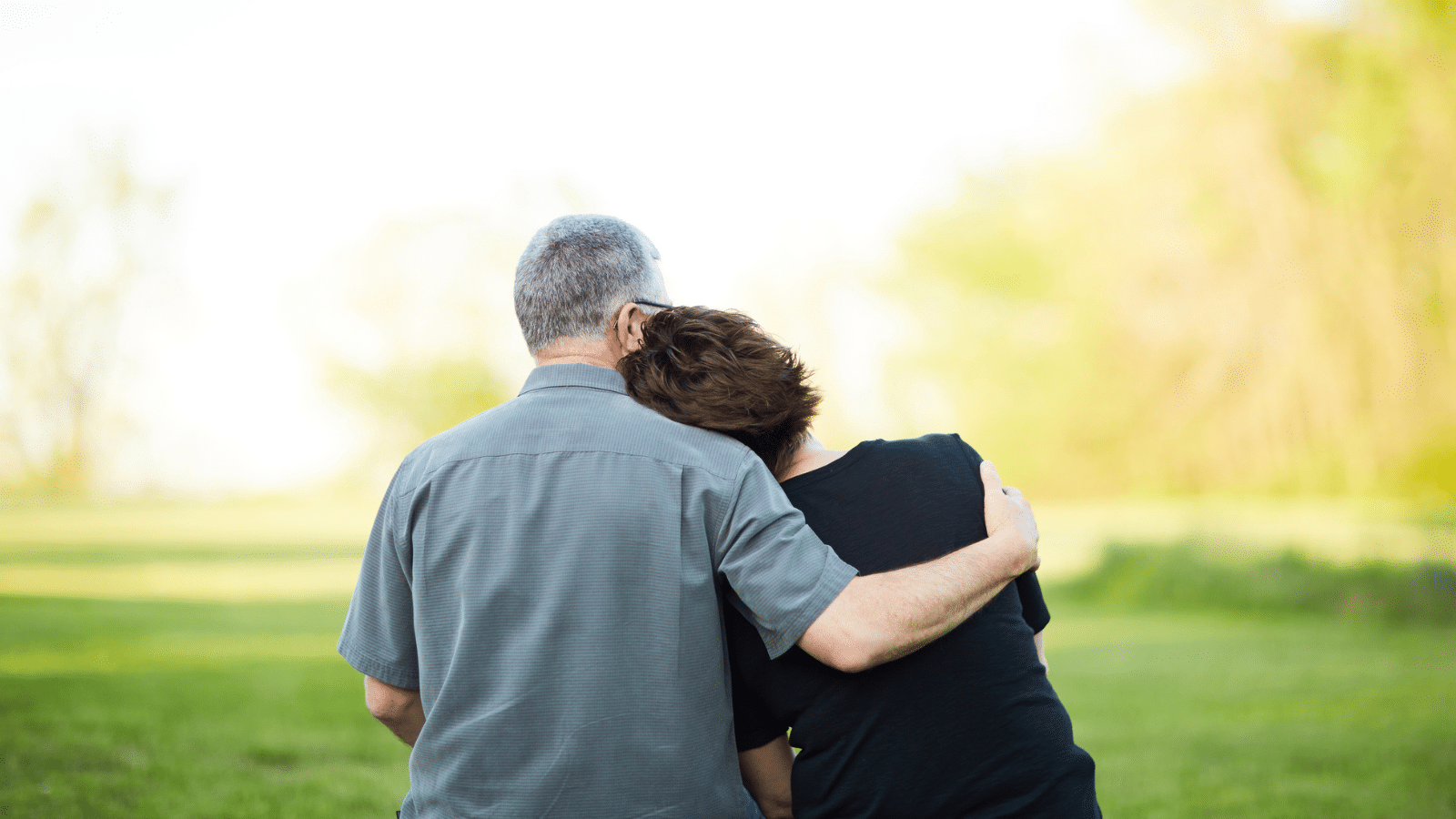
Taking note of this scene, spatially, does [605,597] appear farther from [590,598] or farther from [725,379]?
[725,379]

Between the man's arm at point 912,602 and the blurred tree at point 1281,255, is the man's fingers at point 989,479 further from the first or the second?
the blurred tree at point 1281,255

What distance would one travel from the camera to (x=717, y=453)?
179cm

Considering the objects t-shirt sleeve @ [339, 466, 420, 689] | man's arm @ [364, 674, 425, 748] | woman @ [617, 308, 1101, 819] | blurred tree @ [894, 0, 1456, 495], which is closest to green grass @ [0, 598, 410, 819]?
man's arm @ [364, 674, 425, 748]

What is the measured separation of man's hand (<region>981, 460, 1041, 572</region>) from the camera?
6.03ft

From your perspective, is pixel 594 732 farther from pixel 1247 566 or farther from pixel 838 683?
pixel 1247 566

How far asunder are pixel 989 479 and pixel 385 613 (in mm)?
1110

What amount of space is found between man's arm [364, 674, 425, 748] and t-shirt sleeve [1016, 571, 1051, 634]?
1.16 m

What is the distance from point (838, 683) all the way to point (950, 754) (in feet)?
0.69

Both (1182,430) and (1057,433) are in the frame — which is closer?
(1182,430)

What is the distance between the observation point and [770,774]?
197 cm

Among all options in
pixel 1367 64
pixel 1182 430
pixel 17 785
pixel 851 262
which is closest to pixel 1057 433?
pixel 1182 430

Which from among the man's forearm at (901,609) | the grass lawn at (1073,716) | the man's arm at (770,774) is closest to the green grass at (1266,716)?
the grass lawn at (1073,716)

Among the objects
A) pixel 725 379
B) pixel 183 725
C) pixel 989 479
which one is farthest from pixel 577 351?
pixel 183 725

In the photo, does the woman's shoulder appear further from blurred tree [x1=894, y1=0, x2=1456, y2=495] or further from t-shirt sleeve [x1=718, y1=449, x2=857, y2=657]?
blurred tree [x1=894, y1=0, x2=1456, y2=495]
